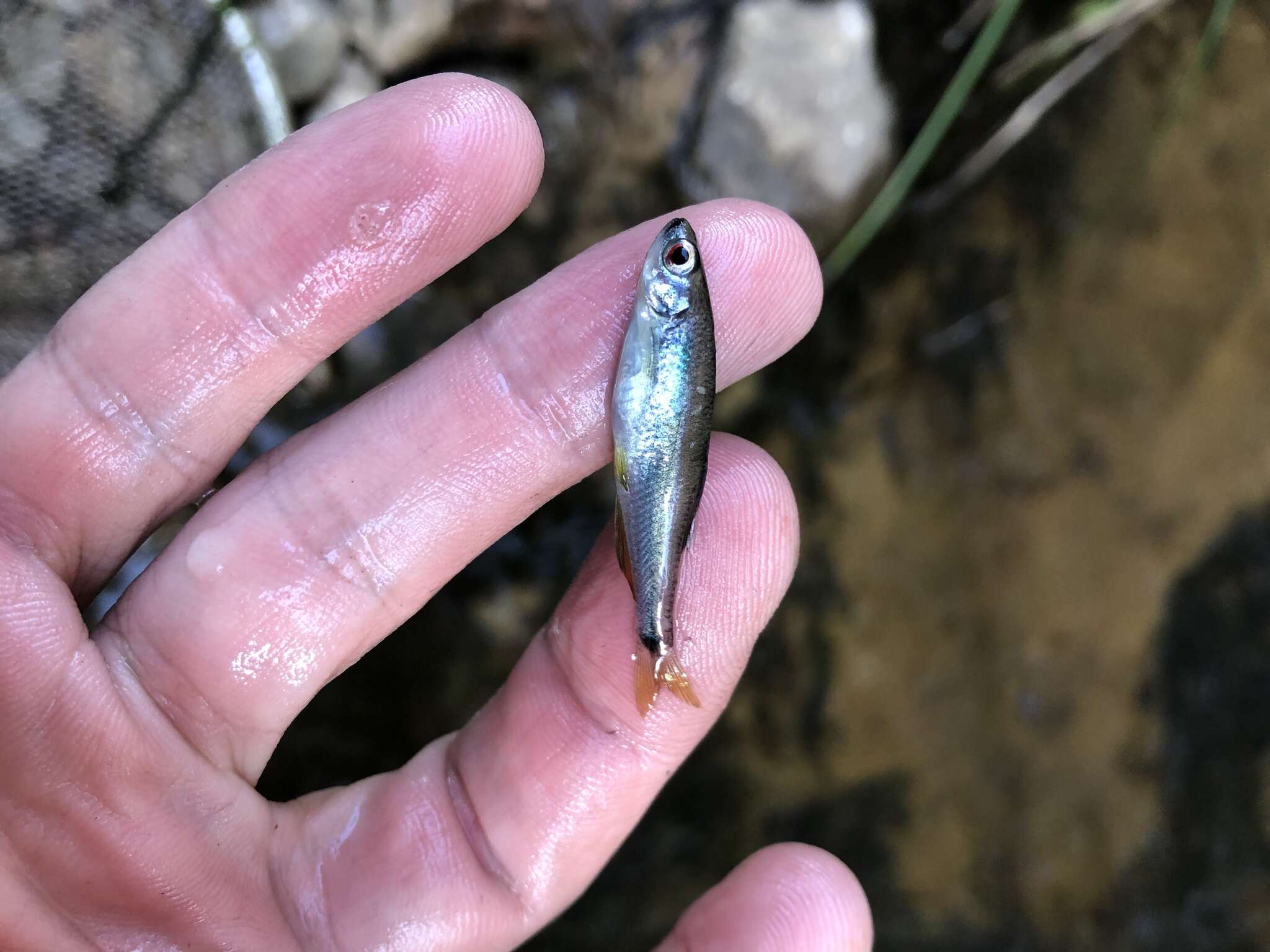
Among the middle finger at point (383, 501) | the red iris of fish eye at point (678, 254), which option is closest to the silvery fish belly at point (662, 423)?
the red iris of fish eye at point (678, 254)

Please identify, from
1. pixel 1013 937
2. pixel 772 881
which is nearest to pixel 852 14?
pixel 772 881

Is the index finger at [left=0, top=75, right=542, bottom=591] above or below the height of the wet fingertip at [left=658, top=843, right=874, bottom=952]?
above

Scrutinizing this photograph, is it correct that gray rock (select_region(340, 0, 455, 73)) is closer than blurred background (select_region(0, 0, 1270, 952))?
Yes

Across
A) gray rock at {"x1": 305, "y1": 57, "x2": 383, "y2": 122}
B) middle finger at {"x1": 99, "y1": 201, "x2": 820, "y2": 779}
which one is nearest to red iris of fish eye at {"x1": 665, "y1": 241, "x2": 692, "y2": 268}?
middle finger at {"x1": 99, "y1": 201, "x2": 820, "y2": 779}

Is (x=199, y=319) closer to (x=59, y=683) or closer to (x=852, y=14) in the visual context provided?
(x=59, y=683)

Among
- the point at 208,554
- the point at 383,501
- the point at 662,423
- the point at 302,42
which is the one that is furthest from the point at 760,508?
the point at 302,42

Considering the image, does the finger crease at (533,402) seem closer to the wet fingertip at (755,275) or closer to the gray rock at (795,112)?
the wet fingertip at (755,275)

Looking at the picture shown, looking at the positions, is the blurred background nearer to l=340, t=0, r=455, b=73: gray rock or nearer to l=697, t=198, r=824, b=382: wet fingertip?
l=340, t=0, r=455, b=73: gray rock
